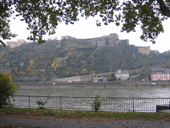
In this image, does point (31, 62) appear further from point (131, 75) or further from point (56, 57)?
point (131, 75)

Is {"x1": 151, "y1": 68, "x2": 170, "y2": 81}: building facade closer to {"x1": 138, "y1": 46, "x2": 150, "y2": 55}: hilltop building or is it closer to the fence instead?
{"x1": 138, "y1": 46, "x2": 150, "y2": 55}: hilltop building

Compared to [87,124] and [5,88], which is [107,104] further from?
[87,124]

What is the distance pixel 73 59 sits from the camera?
116m

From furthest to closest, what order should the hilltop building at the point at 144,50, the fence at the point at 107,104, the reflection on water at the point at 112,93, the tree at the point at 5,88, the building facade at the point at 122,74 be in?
the hilltop building at the point at 144,50 < the building facade at the point at 122,74 < the reflection on water at the point at 112,93 < the fence at the point at 107,104 < the tree at the point at 5,88

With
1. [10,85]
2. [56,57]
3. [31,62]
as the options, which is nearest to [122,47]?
[56,57]

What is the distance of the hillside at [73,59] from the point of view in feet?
336

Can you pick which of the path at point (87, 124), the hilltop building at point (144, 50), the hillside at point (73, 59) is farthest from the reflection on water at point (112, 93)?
the hilltop building at point (144, 50)

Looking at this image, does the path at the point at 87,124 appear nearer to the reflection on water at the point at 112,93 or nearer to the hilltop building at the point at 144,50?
the reflection on water at the point at 112,93

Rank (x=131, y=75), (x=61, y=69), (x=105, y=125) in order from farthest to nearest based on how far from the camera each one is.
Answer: (x=61, y=69)
(x=131, y=75)
(x=105, y=125)

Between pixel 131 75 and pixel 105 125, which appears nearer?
pixel 105 125

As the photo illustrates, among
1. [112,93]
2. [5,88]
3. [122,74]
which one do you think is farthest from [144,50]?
[5,88]

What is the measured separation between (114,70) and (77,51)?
33.6 metres

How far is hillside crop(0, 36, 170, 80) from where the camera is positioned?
10244 cm

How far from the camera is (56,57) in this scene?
122000 mm
